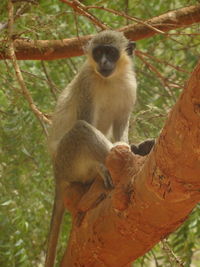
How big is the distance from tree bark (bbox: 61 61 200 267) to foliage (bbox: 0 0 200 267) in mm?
610

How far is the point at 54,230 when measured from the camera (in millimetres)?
4496

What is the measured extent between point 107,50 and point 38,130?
1.09 m

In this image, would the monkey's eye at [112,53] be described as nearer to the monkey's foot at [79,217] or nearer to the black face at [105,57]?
the black face at [105,57]

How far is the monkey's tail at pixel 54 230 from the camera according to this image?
14.4 ft

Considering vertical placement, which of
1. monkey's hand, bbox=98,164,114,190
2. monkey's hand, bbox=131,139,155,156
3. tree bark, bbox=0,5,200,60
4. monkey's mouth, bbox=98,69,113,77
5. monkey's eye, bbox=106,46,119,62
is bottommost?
monkey's hand, bbox=98,164,114,190

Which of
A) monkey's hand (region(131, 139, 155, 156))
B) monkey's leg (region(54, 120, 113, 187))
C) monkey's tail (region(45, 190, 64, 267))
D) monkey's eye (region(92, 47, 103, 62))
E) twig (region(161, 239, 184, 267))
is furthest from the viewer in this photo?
monkey's eye (region(92, 47, 103, 62))

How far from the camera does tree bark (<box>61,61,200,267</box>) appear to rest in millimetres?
2547

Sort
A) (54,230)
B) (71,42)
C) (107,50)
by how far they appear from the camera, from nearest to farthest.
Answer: (54,230)
(107,50)
(71,42)

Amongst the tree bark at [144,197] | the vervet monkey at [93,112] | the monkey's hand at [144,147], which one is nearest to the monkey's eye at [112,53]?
the vervet monkey at [93,112]

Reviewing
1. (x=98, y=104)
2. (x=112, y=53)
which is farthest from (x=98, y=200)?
(x=112, y=53)

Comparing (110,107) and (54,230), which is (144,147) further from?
(110,107)

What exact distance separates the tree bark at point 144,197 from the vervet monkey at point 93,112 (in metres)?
0.52

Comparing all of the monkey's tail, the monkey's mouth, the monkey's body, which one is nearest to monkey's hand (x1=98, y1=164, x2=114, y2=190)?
the monkey's tail

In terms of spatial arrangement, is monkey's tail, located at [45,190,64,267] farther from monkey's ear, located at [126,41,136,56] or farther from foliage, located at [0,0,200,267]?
monkey's ear, located at [126,41,136,56]
